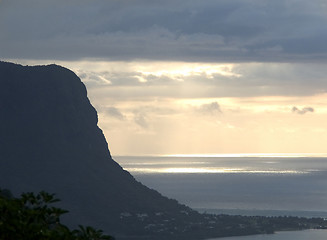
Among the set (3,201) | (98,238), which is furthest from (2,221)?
(98,238)

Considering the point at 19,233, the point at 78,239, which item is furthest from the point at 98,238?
the point at 19,233

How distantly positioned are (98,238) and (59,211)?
8.58 ft

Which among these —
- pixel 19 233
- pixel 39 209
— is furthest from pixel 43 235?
pixel 39 209

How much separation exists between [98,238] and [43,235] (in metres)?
3.41

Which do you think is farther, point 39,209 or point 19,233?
point 39,209

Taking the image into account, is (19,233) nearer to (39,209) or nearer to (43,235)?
(43,235)

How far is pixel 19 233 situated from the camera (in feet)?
176

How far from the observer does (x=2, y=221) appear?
54406 millimetres

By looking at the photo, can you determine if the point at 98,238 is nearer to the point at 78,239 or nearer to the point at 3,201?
the point at 78,239

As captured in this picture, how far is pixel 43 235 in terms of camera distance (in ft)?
176

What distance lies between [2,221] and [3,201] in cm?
138

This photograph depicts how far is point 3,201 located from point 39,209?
3.77m

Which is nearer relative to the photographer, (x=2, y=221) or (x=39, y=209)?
(x=2, y=221)

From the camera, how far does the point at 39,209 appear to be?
58.7 metres
